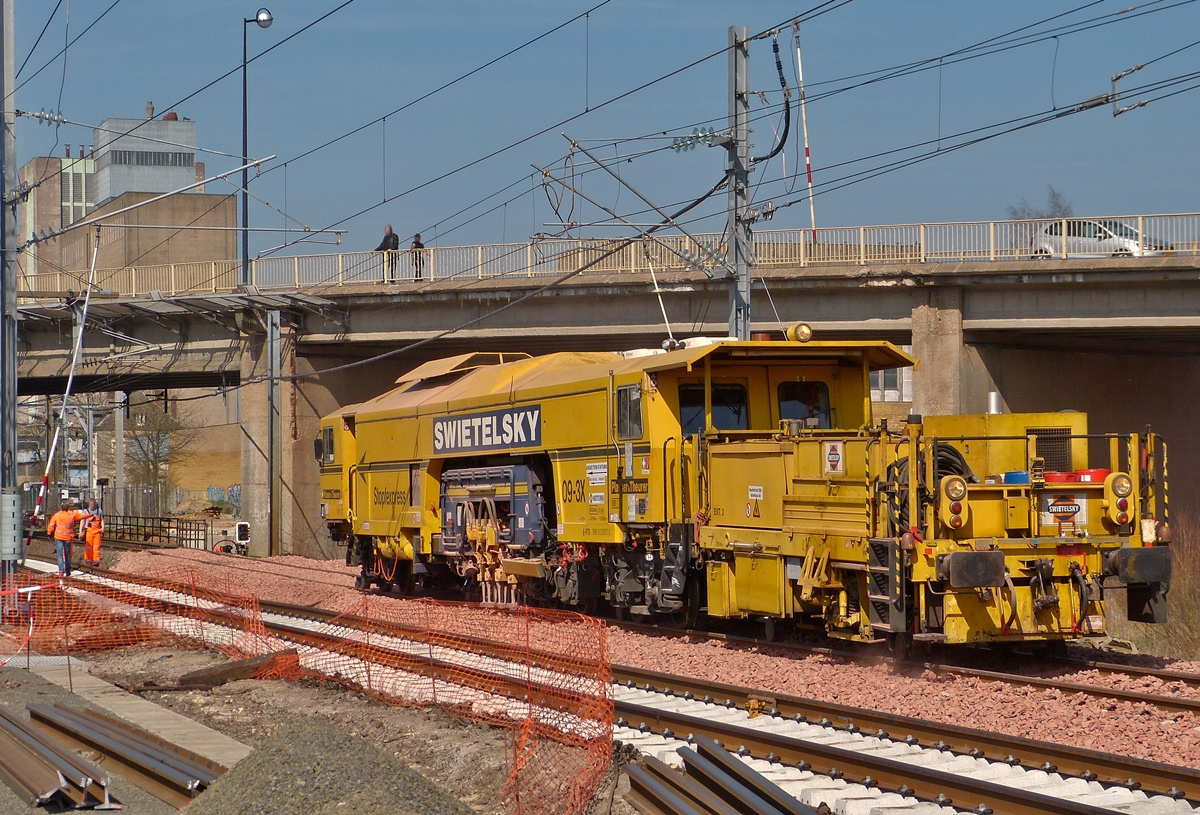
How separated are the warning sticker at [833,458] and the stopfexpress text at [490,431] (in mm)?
5722

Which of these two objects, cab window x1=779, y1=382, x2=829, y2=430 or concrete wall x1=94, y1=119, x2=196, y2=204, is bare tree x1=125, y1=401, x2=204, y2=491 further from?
cab window x1=779, y1=382, x2=829, y2=430

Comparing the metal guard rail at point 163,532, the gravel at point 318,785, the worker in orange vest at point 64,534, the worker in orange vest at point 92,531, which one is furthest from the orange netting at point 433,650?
the metal guard rail at point 163,532

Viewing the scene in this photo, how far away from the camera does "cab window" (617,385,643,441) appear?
50.9 feet

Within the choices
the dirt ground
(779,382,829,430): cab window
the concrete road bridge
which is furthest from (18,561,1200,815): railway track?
the concrete road bridge

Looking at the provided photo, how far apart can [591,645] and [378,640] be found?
157 inches

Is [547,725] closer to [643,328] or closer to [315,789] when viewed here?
[315,789]

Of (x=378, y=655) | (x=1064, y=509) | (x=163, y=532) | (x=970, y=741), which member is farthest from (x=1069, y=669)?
(x=163, y=532)

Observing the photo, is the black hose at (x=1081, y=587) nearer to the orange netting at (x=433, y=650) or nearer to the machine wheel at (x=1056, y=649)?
the machine wheel at (x=1056, y=649)

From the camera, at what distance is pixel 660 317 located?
100 ft

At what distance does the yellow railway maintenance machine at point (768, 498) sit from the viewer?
39.7 ft

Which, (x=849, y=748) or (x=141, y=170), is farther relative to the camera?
(x=141, y=170)

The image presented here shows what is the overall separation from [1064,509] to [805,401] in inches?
175

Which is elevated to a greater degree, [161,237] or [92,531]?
[161,237]

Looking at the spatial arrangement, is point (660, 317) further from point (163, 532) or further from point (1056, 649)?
point (163, 532)
